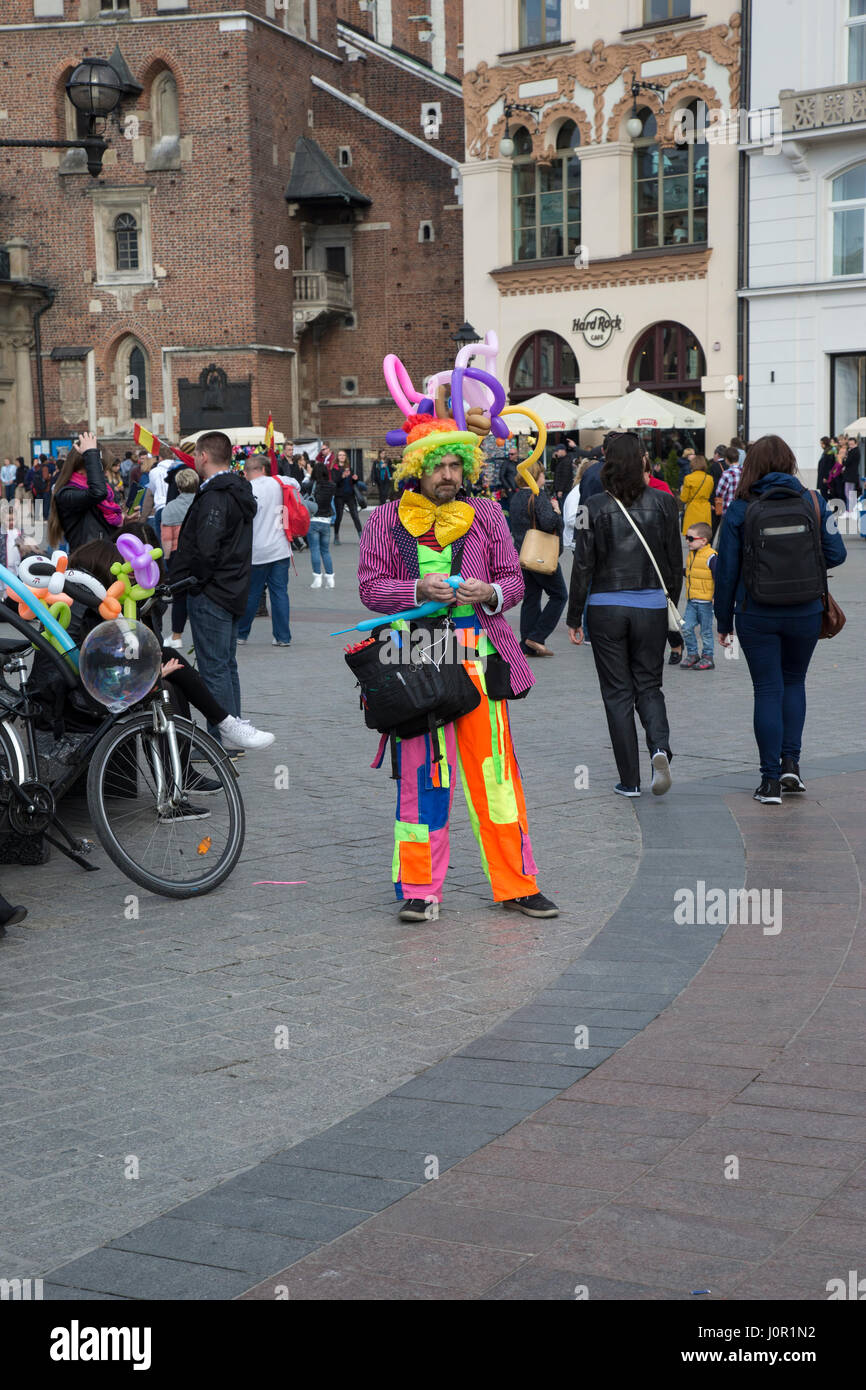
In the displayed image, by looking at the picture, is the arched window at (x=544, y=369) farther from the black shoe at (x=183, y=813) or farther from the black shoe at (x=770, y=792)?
the black shoe at (x=183, y=813)

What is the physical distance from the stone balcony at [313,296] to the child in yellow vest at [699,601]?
3697cm

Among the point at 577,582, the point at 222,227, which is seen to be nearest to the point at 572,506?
the point at 577,582

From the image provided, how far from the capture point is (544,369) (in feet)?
132

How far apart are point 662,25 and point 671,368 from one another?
751 cm

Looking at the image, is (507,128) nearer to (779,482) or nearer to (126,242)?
(126,242)

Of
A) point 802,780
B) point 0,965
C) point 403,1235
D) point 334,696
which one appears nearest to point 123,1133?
point 403,1235

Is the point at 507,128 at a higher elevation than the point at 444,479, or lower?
higher

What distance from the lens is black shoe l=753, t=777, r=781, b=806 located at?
8312 millimetres

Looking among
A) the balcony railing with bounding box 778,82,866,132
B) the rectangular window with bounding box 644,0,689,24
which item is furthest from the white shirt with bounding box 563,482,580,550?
the rectangular window with bounding box 644,0,689,24

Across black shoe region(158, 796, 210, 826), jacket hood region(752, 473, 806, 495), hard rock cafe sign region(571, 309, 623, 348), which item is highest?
hard rock cafe sign region(571, 309, 623, 348)

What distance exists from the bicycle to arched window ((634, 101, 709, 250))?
32554 millimetres

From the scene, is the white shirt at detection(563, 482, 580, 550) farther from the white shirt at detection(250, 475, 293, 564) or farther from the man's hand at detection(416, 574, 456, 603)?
the man's hand at detection(416, 574, 456, 603)

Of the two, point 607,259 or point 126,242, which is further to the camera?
point 126,242
